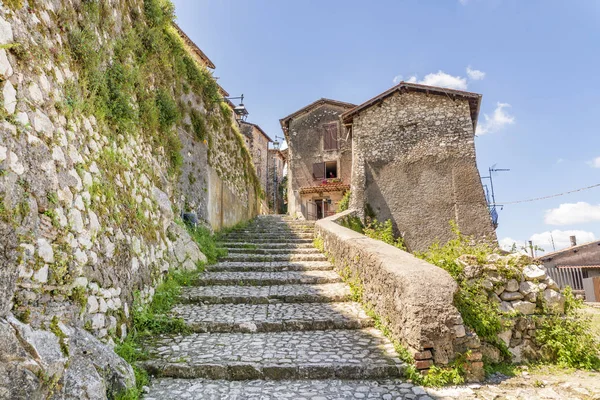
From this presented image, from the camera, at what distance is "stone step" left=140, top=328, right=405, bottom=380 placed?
10.1 ft

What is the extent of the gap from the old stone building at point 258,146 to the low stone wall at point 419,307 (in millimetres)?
25491

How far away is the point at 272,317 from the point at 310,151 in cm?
1655

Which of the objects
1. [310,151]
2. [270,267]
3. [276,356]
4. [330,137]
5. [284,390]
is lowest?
[284,390]

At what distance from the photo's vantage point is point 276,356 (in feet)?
11.0

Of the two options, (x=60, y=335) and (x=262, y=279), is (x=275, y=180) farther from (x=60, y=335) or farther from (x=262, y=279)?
(x=60, y=335)

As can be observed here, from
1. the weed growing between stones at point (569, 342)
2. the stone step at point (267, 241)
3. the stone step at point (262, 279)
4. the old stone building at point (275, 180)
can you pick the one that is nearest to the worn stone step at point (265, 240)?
the stone step at point (267, 241)

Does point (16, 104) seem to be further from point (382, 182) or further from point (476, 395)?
point (382, 182)

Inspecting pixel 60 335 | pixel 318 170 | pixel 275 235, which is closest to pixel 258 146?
pixel 318 170

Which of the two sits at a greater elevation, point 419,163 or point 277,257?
point 419,163

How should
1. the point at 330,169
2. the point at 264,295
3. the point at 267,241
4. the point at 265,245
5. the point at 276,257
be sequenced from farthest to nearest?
1. the point at 330,169
2. the point at 267,241
3. the point at 265,245
4. the point at 276,257
5. the point at 264,295

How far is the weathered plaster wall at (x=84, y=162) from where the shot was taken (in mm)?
2268

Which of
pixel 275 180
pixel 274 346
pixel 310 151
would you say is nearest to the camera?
pixel 274 346

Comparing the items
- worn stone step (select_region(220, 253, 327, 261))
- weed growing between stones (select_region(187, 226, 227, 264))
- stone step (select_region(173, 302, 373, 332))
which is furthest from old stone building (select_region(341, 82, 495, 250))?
stone step (select_region(173, 302, 373, 332))

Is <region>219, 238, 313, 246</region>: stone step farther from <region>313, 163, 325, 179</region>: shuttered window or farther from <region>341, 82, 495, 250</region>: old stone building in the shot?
<region>313, 163, 325, 179</region>: shuttered window
